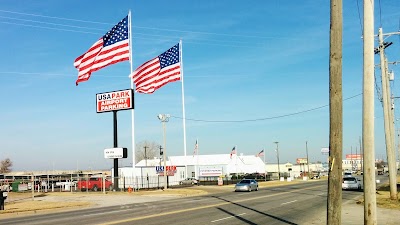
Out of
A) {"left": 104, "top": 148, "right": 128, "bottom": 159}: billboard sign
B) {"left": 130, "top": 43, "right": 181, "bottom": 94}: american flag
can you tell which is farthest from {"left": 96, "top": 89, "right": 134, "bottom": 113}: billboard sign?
{"left": 104, "top": 148, "right": 128, "bottom": 159}: billboard sign

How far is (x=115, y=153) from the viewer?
48031 mm

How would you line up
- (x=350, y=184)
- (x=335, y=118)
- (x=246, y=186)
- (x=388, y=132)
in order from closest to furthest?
(x=335, y=118)
(x=388, y=132)
(x=350, y=184)
(x=246, y=186)

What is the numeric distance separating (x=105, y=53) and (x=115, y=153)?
Answer: 43.7 feet

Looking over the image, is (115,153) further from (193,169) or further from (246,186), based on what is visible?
(193,169)

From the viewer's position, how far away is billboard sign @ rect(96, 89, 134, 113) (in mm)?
46906

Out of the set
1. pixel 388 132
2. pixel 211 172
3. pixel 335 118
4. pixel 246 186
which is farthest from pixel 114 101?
pixel 335 118

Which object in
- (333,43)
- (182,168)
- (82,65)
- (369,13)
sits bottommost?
(182,168)

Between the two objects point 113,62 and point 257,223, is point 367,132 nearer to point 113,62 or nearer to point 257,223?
point 257,223

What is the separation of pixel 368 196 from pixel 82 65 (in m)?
31.4

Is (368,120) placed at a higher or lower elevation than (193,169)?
higher

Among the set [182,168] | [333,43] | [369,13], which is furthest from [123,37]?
[182,168]

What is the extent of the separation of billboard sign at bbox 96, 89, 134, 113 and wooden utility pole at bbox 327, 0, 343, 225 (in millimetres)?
38605

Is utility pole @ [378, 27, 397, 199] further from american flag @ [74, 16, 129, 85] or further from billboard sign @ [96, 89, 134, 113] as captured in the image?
billboard sign @ [96, 89, 134, 113]

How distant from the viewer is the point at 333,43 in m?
9.12
